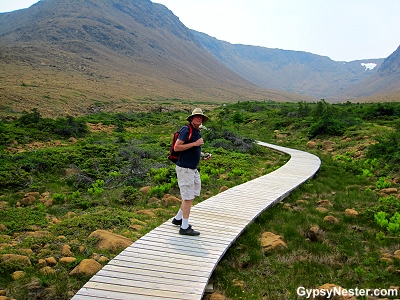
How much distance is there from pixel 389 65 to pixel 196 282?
21865 centimetres

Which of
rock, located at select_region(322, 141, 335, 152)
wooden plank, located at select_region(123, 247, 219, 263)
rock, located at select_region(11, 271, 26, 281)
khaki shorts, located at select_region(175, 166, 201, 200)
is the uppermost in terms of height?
khaki shorts, located at select_region(175, 166, 201, 200)

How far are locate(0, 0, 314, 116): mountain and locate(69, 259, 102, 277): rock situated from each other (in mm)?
25305

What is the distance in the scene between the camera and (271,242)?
5.53 m

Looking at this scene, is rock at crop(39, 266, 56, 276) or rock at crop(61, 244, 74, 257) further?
rock at crop(61, 244, 74, 257)

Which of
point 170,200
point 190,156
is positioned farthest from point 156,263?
point 170,200

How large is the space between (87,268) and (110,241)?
0.82 meters

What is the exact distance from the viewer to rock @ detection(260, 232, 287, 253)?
17.6 ft

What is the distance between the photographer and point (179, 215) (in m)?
5.68

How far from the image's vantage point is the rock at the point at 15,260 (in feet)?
14.5

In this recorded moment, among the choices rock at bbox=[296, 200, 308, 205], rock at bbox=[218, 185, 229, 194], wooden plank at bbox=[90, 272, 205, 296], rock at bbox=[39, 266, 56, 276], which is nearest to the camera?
wooden plank at bbox=[90, 272, 205, 296]

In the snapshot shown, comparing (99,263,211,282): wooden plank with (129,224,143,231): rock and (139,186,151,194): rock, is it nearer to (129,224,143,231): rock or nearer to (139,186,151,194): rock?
(129,224,143,231): rock

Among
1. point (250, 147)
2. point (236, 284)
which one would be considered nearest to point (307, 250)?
point (236, 284)

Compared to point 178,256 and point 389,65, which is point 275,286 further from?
point 389,65

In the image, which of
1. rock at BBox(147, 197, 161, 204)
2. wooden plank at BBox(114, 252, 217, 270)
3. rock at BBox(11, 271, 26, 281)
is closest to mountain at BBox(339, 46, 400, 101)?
rock at BBox(147, 197, 161, 204)
